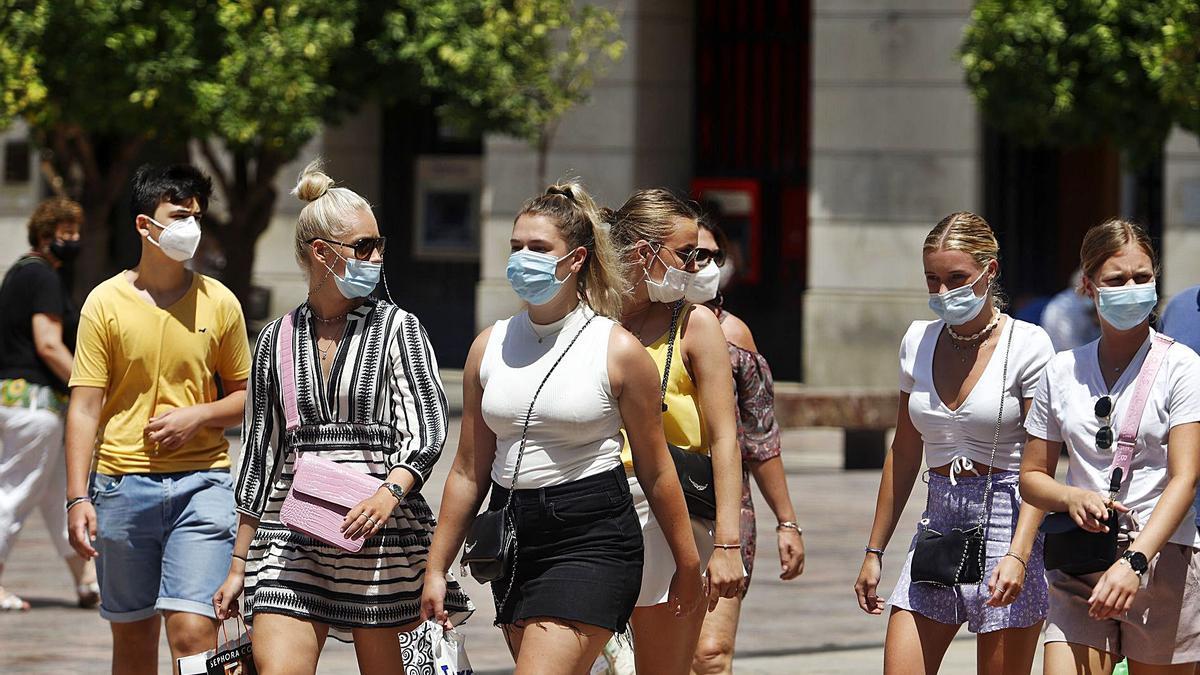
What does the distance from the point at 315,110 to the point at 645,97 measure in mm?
6776

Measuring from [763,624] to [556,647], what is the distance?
15.2 ft

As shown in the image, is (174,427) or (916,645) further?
(174,427)

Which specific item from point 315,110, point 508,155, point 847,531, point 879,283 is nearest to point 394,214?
point 508,155

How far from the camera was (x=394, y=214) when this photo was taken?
2527cm

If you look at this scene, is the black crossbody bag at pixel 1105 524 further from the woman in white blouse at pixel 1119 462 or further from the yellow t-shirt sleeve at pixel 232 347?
the yellow t-shirt sleeve at pixel 232 347

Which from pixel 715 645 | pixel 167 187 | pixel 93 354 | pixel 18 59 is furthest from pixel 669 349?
pixel 18 59

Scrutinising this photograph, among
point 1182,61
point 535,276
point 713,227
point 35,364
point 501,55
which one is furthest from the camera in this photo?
point 501,55

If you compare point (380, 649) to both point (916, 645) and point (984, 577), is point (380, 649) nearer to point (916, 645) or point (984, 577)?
point (916, 645)

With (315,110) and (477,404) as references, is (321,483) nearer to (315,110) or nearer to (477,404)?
(477,404)

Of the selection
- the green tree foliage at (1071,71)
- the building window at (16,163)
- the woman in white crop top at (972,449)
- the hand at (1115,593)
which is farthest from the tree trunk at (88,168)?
the hand at (1115,593)

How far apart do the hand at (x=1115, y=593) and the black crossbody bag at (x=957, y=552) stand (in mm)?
419

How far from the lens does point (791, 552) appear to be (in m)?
6.10

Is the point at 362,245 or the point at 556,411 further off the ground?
the point at 362,245

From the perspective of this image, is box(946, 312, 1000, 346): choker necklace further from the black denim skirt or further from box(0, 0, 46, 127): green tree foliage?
box(0, 0, 46, 127): green tree foliage
